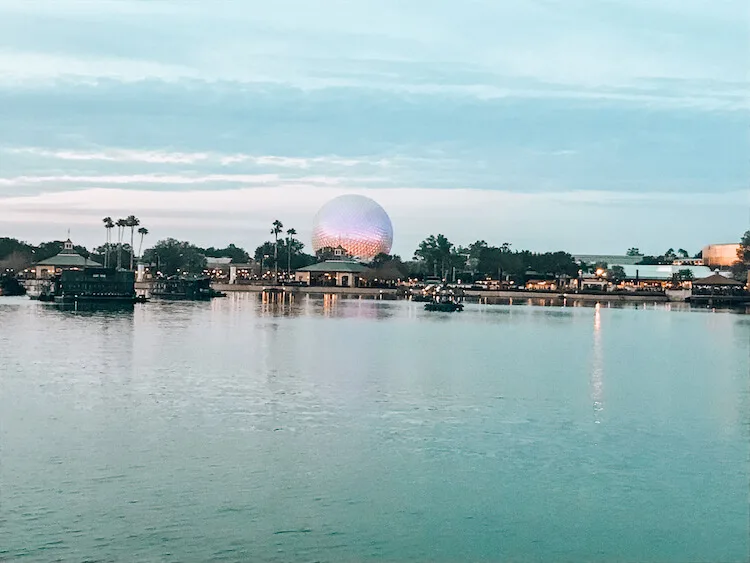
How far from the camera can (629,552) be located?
19359 mm

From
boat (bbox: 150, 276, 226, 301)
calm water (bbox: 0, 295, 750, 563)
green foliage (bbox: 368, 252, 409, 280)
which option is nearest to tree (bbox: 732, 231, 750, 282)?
green foliage (bbox: 368, 252, 409, 280)

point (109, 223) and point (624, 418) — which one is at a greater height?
point (109, 223)

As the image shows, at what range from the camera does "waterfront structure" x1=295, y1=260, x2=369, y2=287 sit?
191 m

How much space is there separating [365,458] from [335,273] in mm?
167585

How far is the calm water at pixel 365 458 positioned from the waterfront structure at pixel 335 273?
137680 mm

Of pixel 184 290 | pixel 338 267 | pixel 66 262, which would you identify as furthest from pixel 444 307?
pixel 66 262

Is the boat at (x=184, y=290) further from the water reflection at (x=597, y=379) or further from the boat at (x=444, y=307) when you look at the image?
the water reflection at (x=597, y=379)

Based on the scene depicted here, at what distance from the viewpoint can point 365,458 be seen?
84.7 ft

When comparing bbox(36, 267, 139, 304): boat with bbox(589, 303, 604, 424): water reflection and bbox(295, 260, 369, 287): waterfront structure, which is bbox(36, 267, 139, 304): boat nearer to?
bbox(589, 303, 604, 424): water reflection

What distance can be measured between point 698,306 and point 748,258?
22.3 metres

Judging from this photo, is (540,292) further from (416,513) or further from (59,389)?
(416,513)

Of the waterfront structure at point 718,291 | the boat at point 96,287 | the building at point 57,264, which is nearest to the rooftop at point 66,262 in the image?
the building at point 57,264

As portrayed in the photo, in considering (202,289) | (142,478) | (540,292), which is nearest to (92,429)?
(142,478)

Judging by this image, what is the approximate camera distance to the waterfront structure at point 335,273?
19062 cm
